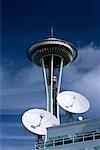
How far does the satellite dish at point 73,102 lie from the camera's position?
6819 centimetres

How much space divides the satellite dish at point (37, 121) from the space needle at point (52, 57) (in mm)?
41021

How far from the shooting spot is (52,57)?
121 meters

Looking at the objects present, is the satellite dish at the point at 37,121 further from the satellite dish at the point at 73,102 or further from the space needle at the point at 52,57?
the space needle at the point at 52,57

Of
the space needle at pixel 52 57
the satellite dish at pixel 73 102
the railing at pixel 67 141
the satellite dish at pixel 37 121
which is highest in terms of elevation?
the space needle at pixel 52 57

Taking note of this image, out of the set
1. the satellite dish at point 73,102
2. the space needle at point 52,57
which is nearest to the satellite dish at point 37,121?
the satellite dish at point 73,102

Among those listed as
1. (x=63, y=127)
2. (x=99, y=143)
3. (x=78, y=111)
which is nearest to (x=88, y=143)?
(x=99, y=143)

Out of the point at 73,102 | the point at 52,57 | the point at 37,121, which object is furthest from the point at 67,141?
the point at 52,57

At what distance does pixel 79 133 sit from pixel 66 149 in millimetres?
3579

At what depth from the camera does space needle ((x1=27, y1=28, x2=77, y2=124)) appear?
376 feet

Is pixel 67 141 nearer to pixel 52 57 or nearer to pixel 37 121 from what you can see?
pixel 37 121

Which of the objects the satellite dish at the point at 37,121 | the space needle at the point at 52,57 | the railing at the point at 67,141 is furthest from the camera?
the space needle at the point at 52,57

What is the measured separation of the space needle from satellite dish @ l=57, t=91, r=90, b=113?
4092 cm

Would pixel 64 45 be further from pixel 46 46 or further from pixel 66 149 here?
pixel 66 149

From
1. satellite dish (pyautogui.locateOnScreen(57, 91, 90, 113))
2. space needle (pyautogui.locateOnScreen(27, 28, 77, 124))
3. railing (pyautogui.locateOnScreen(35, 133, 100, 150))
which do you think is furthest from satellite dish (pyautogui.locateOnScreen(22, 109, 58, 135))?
space needle (pyautogui.locateOnScreen(27, 28, 77, 124))
